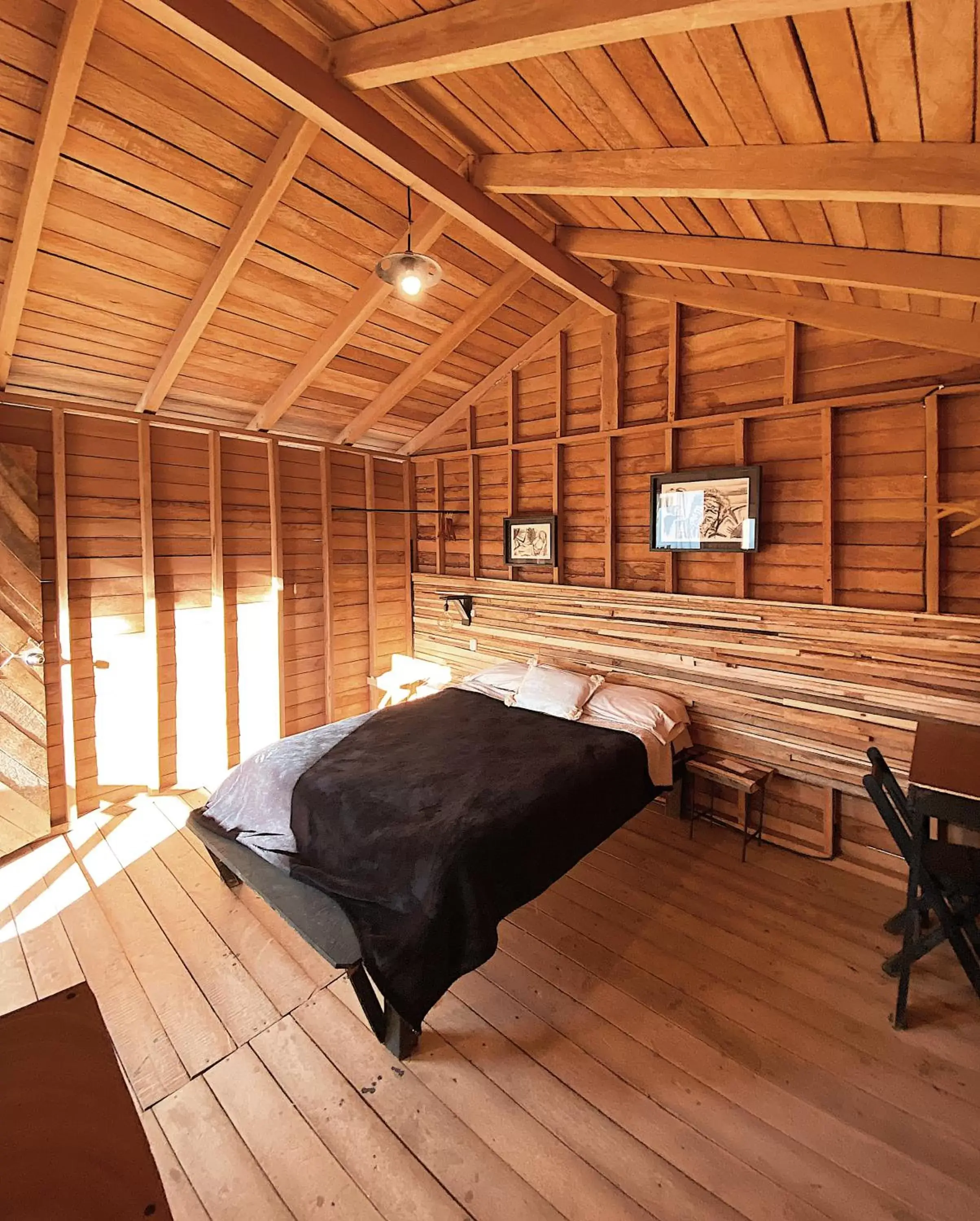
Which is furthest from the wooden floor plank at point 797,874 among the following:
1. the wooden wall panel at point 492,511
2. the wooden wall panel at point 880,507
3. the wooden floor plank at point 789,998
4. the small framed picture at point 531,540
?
the wooden wall panel at point 492,511

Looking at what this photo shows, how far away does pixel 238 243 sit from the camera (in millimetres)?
2605

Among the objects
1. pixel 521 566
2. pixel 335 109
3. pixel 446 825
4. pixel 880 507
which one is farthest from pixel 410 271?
pixel 880 507

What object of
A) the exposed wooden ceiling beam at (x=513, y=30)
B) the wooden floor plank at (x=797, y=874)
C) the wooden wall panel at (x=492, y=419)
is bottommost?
the wooden floor plank at (x=797, y=874)

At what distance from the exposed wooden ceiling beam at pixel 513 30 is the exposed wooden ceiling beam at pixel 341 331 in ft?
2.63

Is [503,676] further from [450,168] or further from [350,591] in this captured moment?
[450,168]

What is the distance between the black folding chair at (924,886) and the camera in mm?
2041

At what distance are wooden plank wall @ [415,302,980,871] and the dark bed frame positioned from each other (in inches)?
95.4

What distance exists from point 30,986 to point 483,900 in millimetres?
1952

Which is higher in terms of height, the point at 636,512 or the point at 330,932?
the point at 636,512

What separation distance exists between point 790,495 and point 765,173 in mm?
1743

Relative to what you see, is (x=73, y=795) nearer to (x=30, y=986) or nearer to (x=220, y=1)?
(x=30, y=986)

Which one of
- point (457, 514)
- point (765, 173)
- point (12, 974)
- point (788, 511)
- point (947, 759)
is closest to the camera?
point (765, 173)

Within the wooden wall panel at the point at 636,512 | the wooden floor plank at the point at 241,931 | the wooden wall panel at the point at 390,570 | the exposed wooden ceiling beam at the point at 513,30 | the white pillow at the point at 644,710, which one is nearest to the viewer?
the exposed wooden ceiling beam at the point at 513,30

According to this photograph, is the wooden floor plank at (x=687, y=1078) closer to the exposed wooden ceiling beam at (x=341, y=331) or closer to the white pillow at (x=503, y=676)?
the white pillow at (x=503, y=676)
